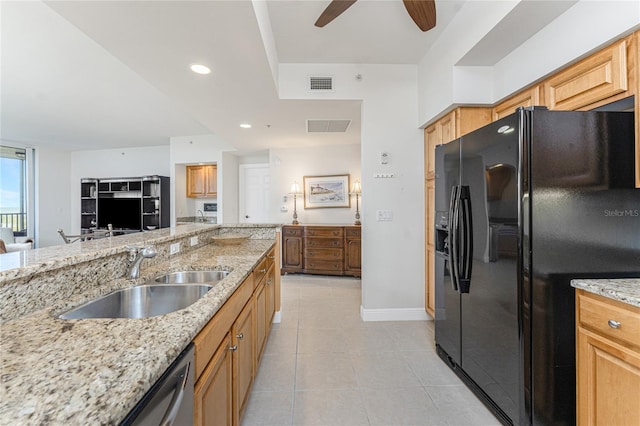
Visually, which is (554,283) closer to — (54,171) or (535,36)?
(535,36)

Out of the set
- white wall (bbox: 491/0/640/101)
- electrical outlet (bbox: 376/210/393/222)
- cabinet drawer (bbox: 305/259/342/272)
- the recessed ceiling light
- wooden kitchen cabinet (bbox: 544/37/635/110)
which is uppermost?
the recessed ceiling light

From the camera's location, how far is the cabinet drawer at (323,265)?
4.64 metres

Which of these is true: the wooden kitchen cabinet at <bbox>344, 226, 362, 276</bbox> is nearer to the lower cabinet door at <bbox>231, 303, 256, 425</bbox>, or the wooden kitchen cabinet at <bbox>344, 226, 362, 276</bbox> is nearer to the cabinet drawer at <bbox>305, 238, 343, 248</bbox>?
the cabinet drawer at <bbox>305, 238, 343, 248</bbox>

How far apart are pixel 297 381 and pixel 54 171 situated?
797 cm

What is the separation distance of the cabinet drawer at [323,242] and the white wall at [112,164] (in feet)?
14.3

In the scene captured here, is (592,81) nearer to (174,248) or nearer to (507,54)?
(507,54)

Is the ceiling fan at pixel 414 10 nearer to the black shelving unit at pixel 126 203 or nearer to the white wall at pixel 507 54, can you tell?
the white wall at pixel 507 54

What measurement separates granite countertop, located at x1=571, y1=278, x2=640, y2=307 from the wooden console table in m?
3.32

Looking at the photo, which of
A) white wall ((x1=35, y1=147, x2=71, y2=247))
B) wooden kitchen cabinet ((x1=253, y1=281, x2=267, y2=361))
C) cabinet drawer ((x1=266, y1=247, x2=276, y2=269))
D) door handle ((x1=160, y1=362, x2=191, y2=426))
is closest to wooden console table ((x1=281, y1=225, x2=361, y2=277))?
cabinet drawer ((x1=266, y1=247, x2=276, y2=269))

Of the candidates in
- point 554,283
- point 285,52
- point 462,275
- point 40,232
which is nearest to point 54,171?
point 40,232

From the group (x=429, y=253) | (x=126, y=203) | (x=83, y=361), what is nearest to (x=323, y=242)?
(x=429, y=253)

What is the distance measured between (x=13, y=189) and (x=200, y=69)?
674cm

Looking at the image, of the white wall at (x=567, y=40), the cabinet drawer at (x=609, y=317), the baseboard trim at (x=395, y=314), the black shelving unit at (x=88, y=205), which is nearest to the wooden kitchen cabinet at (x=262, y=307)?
the baseboard trim at (x=395, y=314)

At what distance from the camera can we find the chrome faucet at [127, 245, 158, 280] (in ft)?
4.52
